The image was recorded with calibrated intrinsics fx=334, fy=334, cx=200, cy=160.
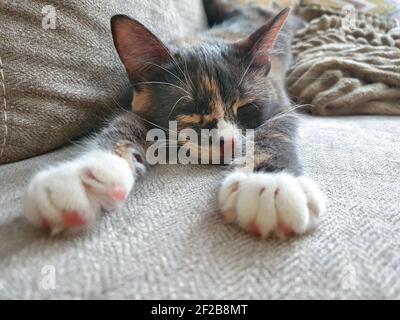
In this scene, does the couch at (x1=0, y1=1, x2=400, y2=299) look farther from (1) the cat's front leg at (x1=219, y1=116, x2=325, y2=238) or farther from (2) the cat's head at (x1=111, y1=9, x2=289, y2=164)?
(2) the cat's head at (x1=111, y1=9, x2=289, y2=164)

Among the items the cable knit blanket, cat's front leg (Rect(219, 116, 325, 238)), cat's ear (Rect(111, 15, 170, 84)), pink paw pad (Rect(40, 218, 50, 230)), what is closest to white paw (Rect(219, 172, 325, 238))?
cat's front leg (Rect(219, 116, 325, 238))

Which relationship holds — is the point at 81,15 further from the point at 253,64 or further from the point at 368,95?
the point at 368,95

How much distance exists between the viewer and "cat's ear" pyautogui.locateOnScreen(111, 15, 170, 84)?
818 mm

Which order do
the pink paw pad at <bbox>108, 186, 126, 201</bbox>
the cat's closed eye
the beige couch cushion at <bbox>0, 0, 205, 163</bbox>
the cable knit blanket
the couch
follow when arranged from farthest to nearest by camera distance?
the cable knit blanket → the cat's closed eye → the beige couch cushion at <bbox>0, 0, 205, 163</bbox> → the pink paw pad at <bbox>108, 186, 126, 201</bbox> → the couch

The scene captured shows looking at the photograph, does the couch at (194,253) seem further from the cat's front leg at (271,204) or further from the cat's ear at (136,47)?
the cat's ear at (136,47)

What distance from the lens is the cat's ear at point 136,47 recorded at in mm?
818

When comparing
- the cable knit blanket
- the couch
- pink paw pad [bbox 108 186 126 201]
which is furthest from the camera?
the cable knit blanket

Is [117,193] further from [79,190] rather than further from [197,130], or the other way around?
[197,130]

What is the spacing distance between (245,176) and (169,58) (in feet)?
1.51

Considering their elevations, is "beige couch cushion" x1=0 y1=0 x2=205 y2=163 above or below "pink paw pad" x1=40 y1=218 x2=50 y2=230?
above

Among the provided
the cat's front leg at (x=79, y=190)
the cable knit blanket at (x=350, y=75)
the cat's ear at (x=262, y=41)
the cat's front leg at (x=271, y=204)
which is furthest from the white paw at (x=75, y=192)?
the cable knit blanket at (x=350, y=75)

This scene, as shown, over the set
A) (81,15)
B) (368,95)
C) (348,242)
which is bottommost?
(368,95)
